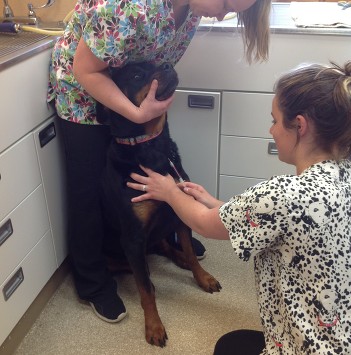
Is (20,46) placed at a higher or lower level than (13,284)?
higher

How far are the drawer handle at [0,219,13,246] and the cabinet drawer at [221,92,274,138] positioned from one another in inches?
35.5

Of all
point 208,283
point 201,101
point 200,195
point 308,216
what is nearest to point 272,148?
point 201,101

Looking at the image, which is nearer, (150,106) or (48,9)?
(150,106)

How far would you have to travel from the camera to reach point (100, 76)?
1.19 m

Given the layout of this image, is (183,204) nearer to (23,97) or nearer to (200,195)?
(200,195)

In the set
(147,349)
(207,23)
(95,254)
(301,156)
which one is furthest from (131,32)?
(147,349)

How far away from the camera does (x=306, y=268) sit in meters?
0.87

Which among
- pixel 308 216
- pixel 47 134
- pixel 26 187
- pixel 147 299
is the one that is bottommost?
pixel 147 299

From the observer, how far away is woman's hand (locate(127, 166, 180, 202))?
129 cm

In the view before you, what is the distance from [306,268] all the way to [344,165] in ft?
0.70

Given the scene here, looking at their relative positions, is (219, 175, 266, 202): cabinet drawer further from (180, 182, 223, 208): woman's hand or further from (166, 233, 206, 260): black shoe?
(180, 182, 223, 208): woman's hand

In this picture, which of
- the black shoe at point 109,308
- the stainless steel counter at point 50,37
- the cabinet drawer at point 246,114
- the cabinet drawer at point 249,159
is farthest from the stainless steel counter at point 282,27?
the black shoe at point 109,308

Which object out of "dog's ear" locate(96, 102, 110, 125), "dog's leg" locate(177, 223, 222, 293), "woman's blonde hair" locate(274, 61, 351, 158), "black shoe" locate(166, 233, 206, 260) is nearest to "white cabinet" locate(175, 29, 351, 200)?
"black shoe" locate(166, 233, 206, 260)

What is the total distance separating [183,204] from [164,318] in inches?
22.9
